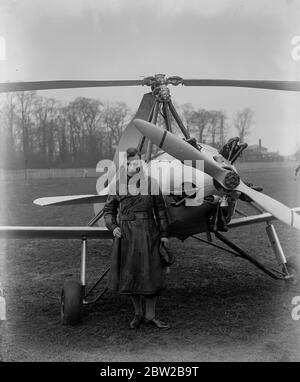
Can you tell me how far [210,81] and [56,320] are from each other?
3468 mm

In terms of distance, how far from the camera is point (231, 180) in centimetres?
420

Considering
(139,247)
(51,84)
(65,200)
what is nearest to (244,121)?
(65,200)

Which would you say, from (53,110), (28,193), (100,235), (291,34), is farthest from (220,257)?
(53,110)

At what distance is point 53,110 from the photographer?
22.5 metres

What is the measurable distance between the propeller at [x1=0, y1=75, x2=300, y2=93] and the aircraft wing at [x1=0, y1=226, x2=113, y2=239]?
158cm

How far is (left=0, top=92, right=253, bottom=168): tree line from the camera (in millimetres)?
13625

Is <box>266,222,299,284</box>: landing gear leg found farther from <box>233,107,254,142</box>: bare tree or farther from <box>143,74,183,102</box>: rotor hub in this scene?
<box>233,107,254,142</box>: bare tree

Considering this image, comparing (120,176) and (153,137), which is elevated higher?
(153,137)

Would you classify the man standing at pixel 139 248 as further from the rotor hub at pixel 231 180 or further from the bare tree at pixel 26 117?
the bare tree at pixel 26 117

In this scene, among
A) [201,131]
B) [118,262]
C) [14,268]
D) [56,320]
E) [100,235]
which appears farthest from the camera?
[201,131]

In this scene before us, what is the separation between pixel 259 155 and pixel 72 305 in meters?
15.7

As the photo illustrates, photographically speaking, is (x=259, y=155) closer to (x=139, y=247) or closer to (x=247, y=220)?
(x=247, y=220)

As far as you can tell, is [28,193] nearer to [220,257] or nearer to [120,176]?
[220,257]

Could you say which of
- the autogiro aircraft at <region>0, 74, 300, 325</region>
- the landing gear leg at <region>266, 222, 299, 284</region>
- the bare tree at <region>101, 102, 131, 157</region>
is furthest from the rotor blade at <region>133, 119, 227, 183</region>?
the bare tree at <region>101, 102, 131, 157</region>
